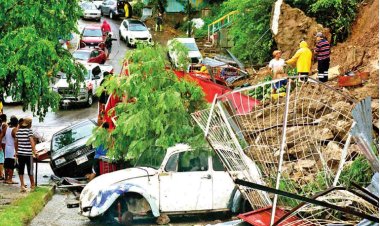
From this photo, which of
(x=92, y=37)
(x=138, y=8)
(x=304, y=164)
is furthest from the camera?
(x=138, y=8)

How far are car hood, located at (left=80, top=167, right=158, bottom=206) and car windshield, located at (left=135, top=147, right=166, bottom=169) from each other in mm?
228

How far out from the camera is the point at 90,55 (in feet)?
140

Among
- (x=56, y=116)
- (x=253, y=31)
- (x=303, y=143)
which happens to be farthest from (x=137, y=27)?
(x=303, y=143)

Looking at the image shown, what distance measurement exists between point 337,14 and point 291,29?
1.55 m

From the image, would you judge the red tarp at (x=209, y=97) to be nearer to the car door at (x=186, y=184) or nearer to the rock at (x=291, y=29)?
the car door at (x=186, y=184)

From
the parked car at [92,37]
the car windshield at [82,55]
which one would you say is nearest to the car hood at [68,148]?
the car windshield at [82,55]

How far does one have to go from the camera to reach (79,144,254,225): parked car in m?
16.8

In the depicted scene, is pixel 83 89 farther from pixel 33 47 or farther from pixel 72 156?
pixel 72 156

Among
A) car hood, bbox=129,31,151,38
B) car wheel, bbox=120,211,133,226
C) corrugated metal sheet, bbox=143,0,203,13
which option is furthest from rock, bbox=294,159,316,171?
corrugated metal sheet, bbox=143,0,203,13

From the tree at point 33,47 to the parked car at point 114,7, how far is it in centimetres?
3592

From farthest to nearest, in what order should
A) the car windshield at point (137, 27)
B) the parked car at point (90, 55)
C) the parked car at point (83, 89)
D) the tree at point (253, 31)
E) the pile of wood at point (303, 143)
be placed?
the car windshield at point (137, 27) < the parked car at point (90, 55) < the parked car at point (83, 89) < the tree at point (253, 31) < the pile of wood at point (303, 143)

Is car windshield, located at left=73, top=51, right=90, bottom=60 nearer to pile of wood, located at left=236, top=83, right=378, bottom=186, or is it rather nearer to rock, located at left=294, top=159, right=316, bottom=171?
pile of wood, located at left=236, top=83, right=378, bottom=186

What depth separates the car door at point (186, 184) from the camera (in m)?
17.0

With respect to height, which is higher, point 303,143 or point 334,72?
point 334,72
